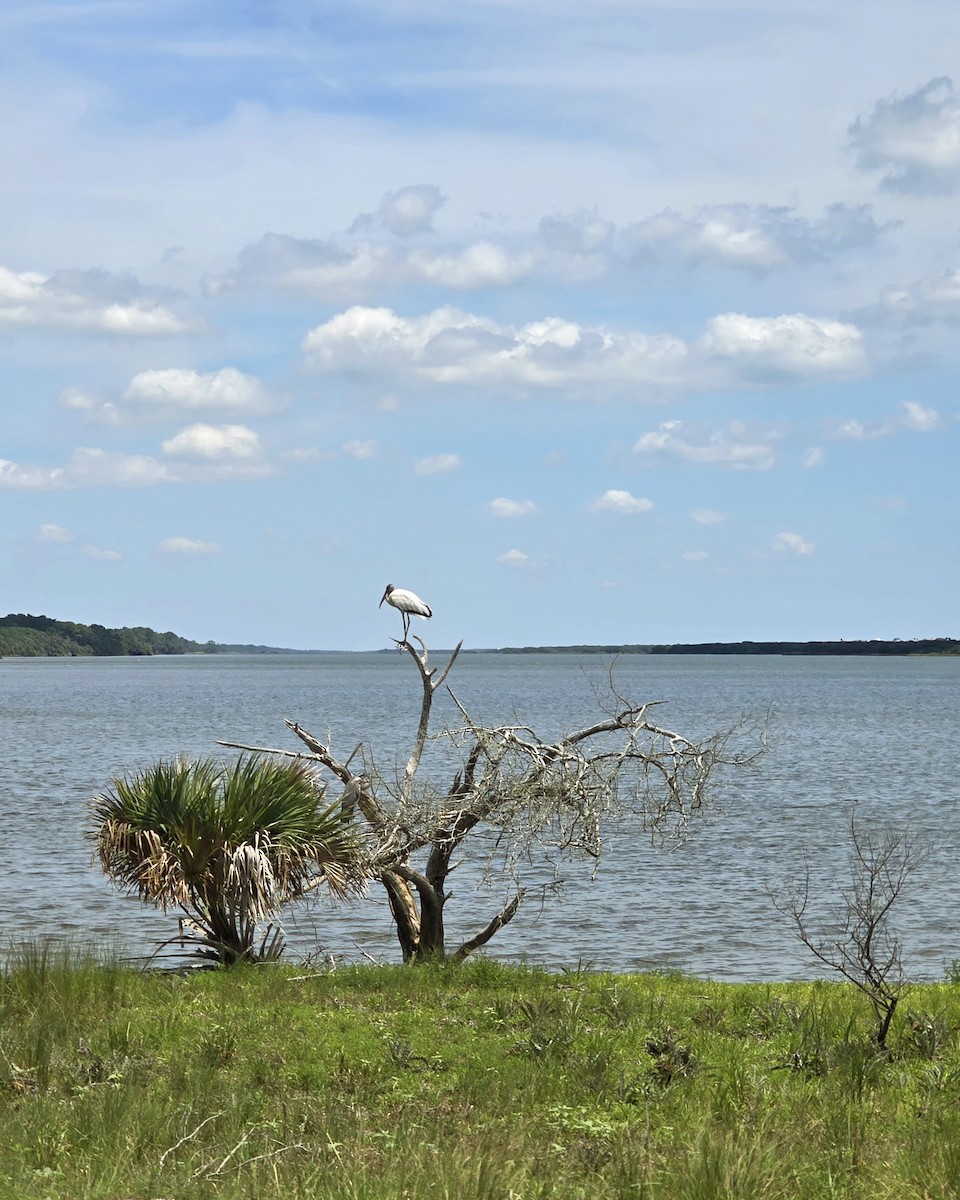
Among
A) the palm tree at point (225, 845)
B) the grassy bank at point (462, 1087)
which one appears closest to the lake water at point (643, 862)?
the palm tree at point (225, 845)

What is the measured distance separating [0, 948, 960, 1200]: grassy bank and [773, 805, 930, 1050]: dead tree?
0.33 metres

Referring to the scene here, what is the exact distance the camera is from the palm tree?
13.4 m

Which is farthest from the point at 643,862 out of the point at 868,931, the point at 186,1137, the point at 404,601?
the point at 186,1137

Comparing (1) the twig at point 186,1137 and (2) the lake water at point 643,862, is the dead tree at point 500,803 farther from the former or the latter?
(1) the twig at point 186,1137

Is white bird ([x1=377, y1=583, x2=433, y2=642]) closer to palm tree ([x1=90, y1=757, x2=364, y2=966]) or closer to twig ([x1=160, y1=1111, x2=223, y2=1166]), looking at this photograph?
palm tree ([x1=90, y1=757, x2=364, y2=966])

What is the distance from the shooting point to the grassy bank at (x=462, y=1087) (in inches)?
255

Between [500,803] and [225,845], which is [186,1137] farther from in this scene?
[500,803]

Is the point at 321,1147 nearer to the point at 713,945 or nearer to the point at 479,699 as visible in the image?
the point at 713,945

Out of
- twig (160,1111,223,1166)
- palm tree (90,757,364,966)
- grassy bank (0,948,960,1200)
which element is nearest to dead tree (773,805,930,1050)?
grassy bank (0,948,960,1200)

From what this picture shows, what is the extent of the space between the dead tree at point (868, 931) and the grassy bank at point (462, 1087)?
0.33m

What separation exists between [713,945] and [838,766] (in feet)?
115

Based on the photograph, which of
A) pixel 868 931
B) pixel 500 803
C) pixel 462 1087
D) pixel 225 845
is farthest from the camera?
pixel 500 803

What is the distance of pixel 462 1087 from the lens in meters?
8.79

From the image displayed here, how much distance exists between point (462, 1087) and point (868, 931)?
2914mm
